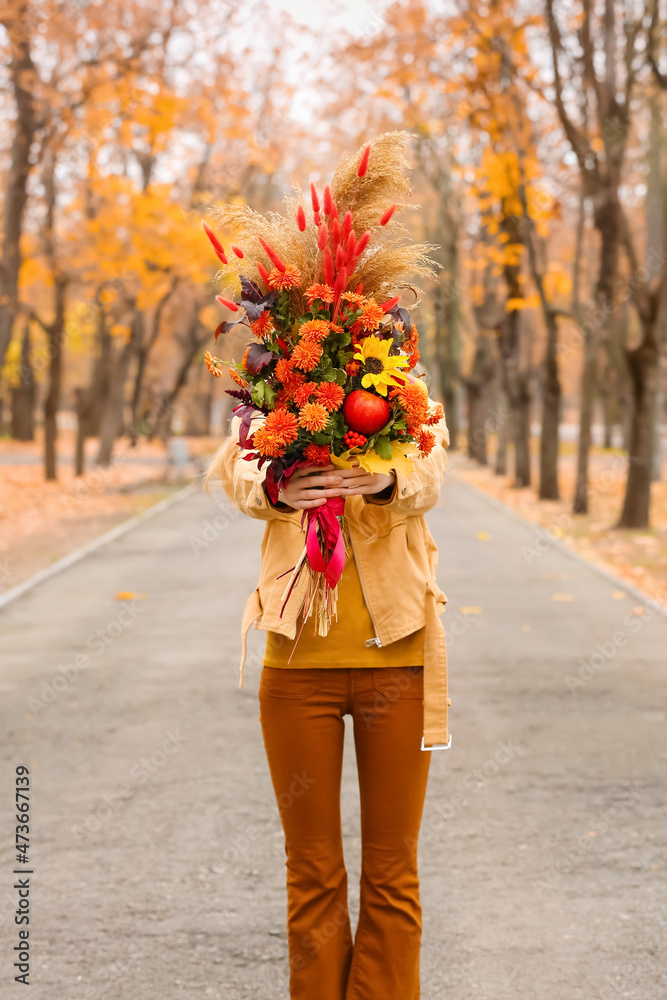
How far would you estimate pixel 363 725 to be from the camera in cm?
276

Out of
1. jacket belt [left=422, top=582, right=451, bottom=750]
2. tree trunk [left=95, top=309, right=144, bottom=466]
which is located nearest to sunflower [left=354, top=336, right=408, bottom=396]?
jacket belt [left=422, top=582, right=451, bottom=750]

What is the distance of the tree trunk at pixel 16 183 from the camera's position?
567 inches

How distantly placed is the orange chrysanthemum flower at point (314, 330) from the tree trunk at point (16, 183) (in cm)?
1303

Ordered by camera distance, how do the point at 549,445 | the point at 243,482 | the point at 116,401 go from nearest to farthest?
1. the point at 243,482
2. the point at 549,445
3. the point at 116,401

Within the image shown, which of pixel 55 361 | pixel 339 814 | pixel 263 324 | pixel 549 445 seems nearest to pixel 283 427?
pixel 263 324

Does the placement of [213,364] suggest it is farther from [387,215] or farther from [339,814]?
→ [339,814]

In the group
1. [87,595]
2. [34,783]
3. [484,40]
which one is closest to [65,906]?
[34,783]

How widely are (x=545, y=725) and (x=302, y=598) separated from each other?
12.4 ft

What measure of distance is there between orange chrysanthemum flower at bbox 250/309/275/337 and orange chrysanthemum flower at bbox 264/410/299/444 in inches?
9.0

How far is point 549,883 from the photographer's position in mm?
4141

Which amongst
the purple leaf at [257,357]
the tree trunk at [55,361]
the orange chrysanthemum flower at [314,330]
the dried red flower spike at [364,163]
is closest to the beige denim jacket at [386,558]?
the purple leaf at [257,357]

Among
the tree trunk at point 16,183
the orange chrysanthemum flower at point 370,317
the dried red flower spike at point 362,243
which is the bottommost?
the orange chrysanthemum flower at point 370,317

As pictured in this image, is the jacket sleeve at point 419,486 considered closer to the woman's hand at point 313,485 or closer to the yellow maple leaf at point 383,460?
the yellow maple leaf at point 383,460

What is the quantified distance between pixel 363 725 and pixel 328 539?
506 mm
